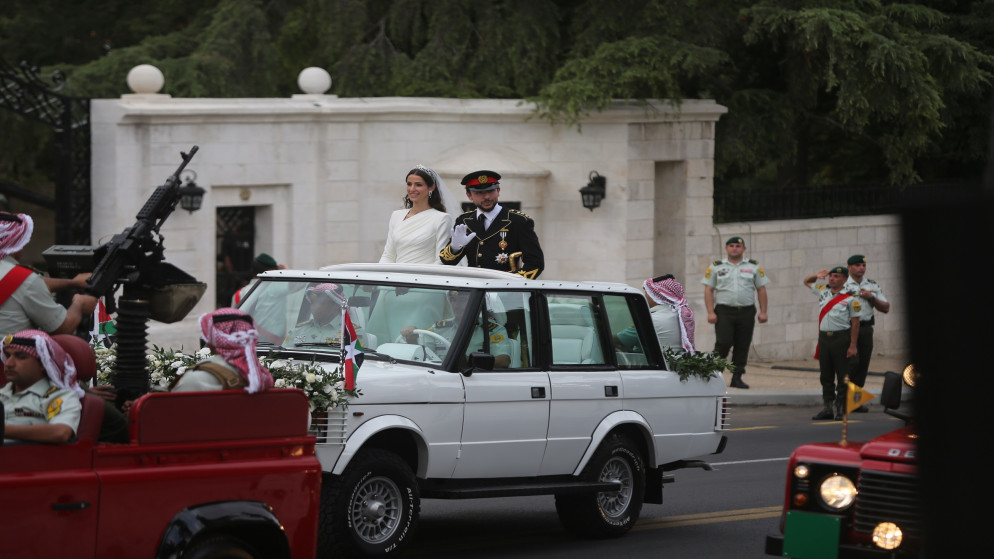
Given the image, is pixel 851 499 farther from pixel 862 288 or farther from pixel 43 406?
pixel 862 288

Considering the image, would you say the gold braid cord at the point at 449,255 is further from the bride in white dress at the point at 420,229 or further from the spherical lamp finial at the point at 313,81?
the spherical lamp finial at the point at 313,81

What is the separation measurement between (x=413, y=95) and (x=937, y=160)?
11.4m

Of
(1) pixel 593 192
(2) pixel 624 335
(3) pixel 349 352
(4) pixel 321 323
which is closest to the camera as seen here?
(3) pixel 349 352

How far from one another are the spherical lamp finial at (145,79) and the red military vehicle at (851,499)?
13.6 meters

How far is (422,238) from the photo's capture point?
1067 centimetres

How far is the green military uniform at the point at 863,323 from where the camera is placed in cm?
1716

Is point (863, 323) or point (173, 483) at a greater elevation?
point (863, 323)

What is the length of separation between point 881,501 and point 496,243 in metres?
4.90

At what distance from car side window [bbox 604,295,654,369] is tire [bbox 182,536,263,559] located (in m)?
3.97

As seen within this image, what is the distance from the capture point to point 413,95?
22.8 metres

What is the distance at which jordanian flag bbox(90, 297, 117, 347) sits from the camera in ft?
29.9

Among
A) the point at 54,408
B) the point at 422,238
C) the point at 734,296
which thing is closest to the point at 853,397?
the point at 54,408

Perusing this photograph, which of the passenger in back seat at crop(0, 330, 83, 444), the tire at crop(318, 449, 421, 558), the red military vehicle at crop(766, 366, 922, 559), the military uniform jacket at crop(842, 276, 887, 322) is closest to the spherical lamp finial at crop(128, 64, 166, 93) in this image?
the military uniform jacket at crop(842, 276, 887, 322)

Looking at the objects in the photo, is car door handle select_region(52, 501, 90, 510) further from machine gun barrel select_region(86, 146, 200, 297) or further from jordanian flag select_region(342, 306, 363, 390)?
jordanian flag select_region(342, 306, 363, 390)
